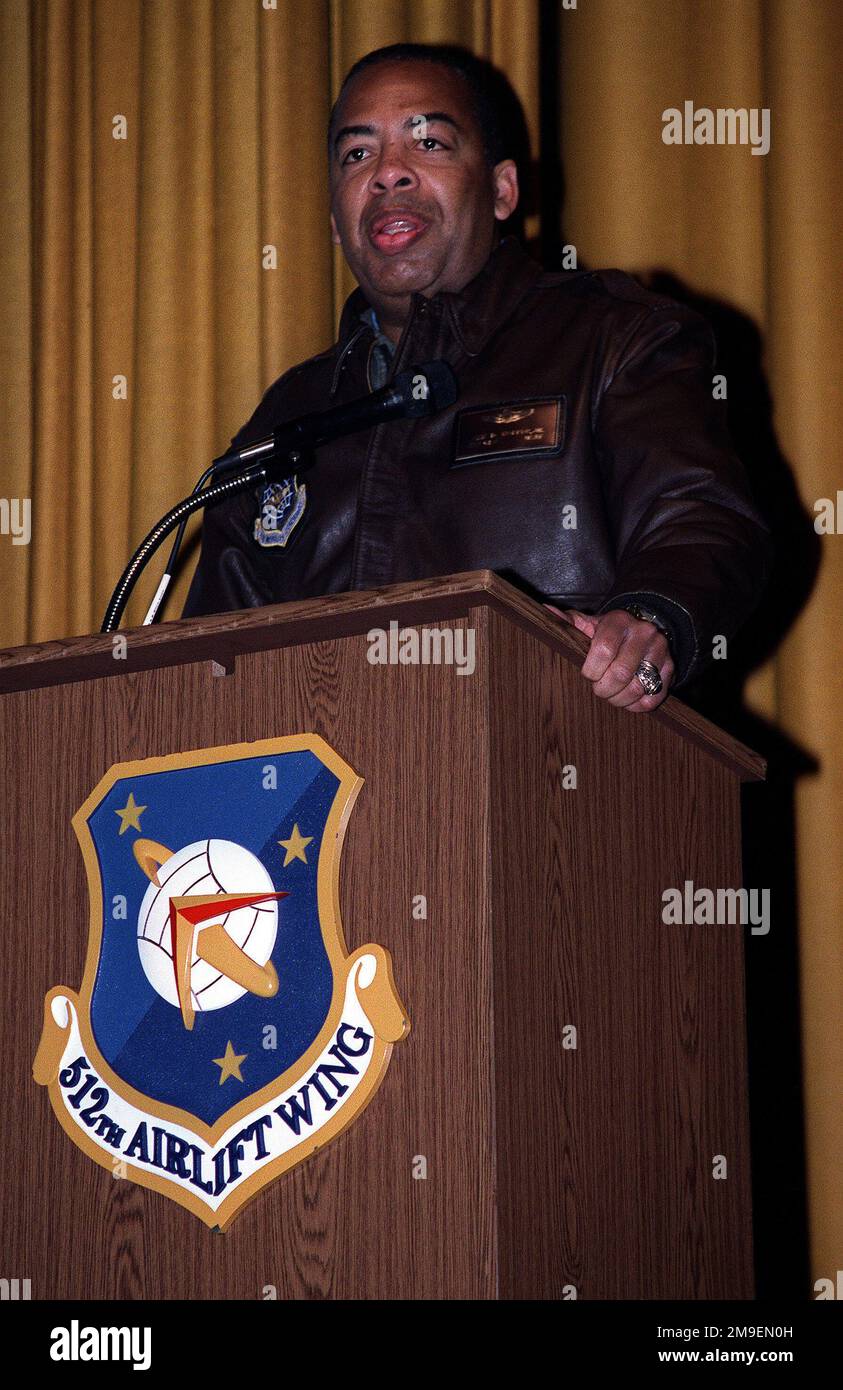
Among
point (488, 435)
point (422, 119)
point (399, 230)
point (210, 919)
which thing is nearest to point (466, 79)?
point (422, 119)

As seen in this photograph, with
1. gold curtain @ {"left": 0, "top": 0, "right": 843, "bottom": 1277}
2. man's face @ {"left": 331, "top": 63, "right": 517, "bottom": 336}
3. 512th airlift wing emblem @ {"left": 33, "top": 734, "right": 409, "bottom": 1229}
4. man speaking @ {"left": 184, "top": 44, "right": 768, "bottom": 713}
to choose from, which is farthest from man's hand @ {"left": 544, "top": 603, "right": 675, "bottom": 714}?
gold curtain @ {"left": 0, "top": 0, "right": 843, "bottom": 1277}

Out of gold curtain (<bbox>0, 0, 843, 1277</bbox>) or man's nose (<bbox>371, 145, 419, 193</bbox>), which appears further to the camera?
gold curtain (<bbox>0, 0, 843, 1277</bbox>)

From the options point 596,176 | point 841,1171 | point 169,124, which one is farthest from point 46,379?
point 841,1171

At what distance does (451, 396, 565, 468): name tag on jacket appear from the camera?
5.14 ft

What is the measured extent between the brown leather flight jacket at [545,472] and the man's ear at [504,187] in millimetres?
76

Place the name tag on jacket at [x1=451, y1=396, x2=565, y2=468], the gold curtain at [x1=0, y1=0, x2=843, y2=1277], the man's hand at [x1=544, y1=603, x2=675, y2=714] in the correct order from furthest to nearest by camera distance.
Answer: the gold curtain at [x1=0, y1=0, x2=843, y2=1277] < the name tag on jacket at [x1=451, y1=396, x2=565, y2=468] < the man's hand at [x1=544, y1=603, x2=675, y2=714]

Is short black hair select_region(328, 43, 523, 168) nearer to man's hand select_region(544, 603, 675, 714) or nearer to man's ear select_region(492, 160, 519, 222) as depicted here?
man's ear select_region(492, 160, 519, 222)

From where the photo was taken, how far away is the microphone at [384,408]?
1440 mm

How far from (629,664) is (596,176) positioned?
4.51 ft

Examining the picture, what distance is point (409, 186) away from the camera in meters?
1.78

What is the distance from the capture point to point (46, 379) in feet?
8.73

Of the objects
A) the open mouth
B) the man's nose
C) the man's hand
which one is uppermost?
the man's nose

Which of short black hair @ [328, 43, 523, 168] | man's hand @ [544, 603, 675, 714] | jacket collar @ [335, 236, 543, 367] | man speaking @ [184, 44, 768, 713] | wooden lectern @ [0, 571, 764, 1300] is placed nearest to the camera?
wooden lectern @ [0, 571, 764, 1300]

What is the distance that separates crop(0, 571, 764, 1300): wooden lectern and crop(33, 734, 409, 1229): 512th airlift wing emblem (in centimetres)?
2
